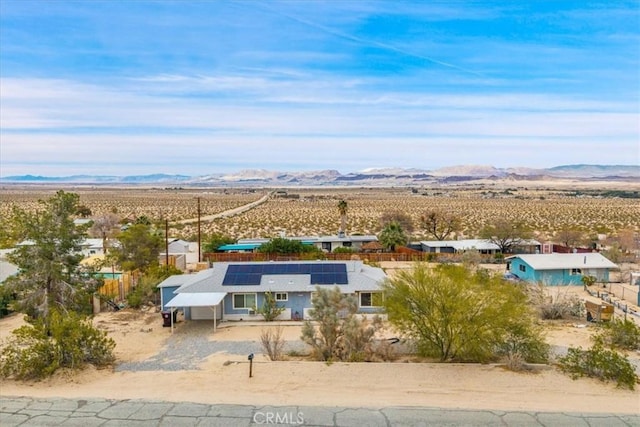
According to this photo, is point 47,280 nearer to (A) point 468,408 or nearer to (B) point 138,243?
(B) point 138,243

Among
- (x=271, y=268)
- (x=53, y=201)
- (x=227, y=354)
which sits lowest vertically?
(x=227, y=354)

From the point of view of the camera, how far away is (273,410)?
14.7 metres

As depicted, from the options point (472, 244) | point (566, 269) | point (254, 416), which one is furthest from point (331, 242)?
point (254, 416)

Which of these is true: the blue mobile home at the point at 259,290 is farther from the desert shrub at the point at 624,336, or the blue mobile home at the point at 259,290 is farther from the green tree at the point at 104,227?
the green tree at the point at 104,227

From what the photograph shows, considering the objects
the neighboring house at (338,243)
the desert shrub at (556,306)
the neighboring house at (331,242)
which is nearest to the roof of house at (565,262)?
the desert shrub at (556,306)

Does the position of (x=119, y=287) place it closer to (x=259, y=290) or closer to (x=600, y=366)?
(x=259, y=290)

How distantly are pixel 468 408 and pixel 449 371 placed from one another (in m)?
2.96

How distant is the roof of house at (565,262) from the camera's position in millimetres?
34438

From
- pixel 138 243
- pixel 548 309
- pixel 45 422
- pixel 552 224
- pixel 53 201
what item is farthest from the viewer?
pixel 552 224

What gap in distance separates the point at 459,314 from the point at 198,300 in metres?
12.0

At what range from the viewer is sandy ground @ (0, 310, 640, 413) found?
15.5 m

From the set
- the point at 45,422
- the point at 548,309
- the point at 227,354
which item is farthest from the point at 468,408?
the point at 548,309

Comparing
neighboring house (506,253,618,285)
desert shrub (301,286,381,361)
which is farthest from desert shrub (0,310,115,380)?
neighboring house (506,253,618,285)

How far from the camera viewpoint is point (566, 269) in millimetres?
34562
